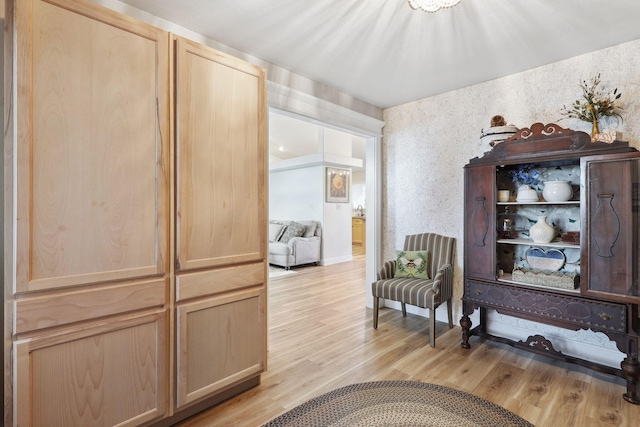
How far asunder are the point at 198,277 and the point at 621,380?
10.1ft

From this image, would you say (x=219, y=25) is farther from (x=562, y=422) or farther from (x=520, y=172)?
(x=562, y=422)

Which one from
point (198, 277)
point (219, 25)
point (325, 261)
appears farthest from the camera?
point (325, 261)

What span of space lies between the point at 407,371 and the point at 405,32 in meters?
2.55

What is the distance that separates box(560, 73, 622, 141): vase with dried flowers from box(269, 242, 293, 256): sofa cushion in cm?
496

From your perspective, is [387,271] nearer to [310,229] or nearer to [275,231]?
[310,229]

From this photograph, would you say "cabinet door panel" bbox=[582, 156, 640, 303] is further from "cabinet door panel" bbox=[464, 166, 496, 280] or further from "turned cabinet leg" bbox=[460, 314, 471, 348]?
"turned cabinet leg" bbox=[460, 314, 471, 348]

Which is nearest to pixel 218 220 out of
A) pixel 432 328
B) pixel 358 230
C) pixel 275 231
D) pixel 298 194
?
pixel 432 328

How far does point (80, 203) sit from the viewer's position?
57.7 inches

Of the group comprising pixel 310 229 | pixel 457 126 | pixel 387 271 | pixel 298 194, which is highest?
pixel 457 126

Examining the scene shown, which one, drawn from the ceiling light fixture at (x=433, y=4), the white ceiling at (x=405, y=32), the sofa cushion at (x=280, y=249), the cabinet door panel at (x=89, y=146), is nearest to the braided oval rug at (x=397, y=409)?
the cabinet door panel at (x=89, y=146)

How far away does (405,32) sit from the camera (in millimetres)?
2297

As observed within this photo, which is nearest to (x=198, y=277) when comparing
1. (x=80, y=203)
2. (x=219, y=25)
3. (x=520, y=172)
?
(x=80, y=203)

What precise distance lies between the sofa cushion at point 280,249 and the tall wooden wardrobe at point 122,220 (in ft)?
14.2

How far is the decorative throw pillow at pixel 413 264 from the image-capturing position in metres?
3.44
